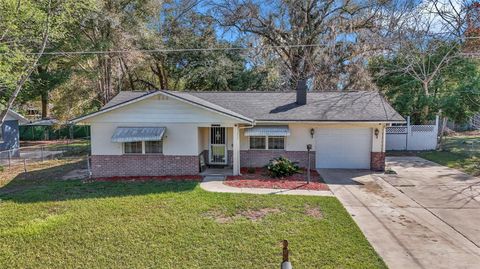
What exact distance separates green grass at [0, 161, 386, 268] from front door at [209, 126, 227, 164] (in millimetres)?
4404

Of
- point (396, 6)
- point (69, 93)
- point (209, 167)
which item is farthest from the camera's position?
point (69, 93)

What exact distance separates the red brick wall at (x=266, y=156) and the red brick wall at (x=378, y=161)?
2838 mm

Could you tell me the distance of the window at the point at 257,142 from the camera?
14820 millimetres

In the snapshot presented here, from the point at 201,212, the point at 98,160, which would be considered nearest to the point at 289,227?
the point at 201,212

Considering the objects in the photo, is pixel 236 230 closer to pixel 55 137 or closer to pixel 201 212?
pixel 201 212

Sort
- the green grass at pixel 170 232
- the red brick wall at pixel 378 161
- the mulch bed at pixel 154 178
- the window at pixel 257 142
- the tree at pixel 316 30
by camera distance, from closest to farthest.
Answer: the green grass at pixel 170 232, the mulch bed at pixel 154 178, the red brick wall at pixel 378 161, the window at pixel 257 142, the tree at pixel 316 30

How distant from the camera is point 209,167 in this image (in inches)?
582

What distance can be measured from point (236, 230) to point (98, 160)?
858 centimetres

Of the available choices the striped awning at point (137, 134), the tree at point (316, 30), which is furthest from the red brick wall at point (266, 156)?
the tree at point (316, 30)

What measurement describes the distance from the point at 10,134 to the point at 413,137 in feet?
93.4

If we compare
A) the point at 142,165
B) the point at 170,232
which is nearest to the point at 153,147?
the point at 142,165

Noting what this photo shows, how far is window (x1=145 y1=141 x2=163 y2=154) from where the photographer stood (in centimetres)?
1318

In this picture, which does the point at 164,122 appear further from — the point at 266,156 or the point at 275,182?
the point at 275,182

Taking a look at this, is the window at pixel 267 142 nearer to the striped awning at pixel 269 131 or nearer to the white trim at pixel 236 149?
the striped awning at pixel 269 131
